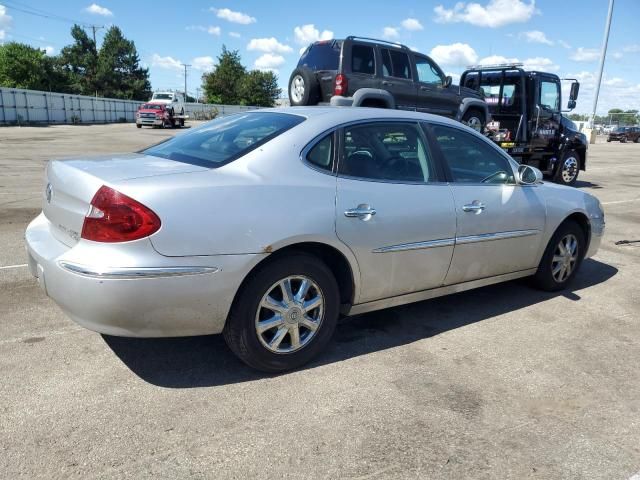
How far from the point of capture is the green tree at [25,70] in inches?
2645

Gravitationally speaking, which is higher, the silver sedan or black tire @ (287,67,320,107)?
black tire @ (287,67,320,107)

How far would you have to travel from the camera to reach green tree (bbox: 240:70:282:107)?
80.6m

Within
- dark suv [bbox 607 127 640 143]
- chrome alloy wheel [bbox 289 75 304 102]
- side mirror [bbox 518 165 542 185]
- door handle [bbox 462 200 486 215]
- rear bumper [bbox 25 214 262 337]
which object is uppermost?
chrome alloy wheel [bbox 289 75 304 102]

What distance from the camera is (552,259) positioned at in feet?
15.7

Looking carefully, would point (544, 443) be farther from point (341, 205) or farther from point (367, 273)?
point (341, 205)

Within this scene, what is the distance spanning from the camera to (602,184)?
1490 cm

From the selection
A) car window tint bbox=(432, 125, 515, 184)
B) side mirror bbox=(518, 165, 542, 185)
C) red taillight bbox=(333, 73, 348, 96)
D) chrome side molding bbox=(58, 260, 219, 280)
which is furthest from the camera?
red taillight bbox=(333, 73, 348, 96)

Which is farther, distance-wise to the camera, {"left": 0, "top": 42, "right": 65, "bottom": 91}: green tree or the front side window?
{"left": 0, "top": 42, "right": 65, "bottom": 91}: green tree

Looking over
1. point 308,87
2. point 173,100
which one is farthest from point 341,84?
point 173,100

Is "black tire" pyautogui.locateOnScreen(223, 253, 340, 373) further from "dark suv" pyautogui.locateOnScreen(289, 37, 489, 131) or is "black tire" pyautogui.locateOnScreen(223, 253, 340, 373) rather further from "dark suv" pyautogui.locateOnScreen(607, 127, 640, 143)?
"dark suv" pyautogui.locateOnScreen(607, 127, 640, 143)

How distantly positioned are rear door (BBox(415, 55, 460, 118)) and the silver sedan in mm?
7637

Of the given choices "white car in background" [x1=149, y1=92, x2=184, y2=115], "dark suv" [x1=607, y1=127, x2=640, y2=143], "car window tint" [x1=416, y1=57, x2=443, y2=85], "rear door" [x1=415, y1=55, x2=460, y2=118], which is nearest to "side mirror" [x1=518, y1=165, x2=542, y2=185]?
"rear door" [x1=415, y1=55, x2=460, y2=118]

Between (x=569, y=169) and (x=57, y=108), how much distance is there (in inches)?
1591

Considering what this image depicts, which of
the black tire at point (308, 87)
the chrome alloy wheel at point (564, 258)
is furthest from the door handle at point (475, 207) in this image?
the black tire at point (308, 87)
